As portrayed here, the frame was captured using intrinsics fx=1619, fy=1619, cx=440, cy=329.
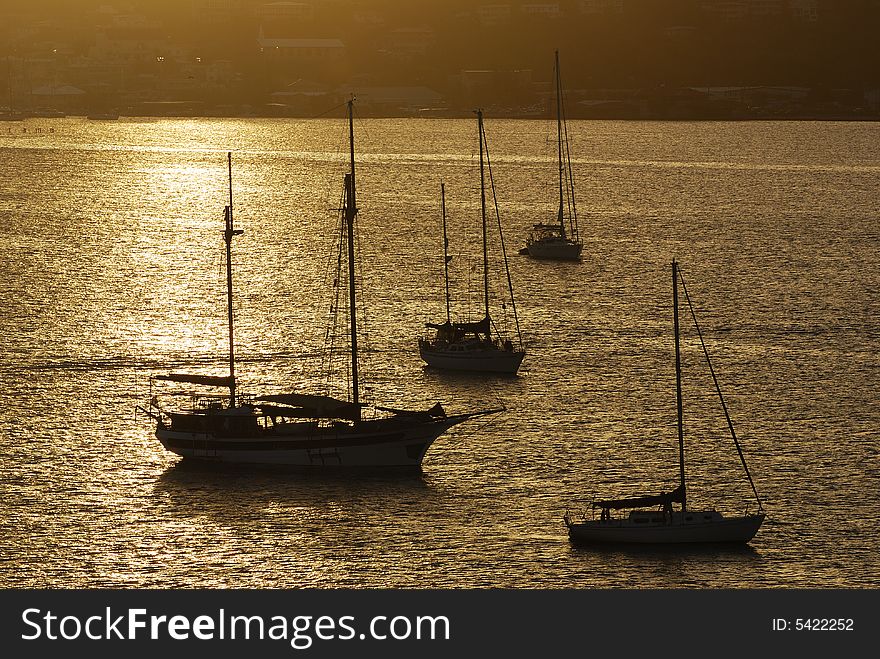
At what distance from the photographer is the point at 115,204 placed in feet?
560

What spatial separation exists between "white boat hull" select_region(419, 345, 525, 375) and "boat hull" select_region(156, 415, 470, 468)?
54.4ft

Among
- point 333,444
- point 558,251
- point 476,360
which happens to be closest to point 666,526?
point 333,444

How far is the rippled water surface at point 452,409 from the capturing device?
4959 cm

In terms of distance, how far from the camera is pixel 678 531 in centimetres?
5022

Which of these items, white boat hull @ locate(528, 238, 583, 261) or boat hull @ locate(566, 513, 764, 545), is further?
white boat hull @ locate(528, 238, 583, 261)

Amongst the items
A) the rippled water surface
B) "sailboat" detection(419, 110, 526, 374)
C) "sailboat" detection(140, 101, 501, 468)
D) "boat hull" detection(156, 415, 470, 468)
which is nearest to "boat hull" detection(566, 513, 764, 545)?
the rippled water surface

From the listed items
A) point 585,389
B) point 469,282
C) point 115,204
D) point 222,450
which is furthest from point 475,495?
point 115,204

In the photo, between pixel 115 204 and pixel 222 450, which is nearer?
pixel 222 450

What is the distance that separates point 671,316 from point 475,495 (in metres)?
40.1

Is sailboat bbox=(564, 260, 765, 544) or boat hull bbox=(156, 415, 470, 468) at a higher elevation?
boat hull bbox=(156, 415, 470, 468)

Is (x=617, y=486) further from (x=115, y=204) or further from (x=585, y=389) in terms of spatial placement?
(x=115, y=204)

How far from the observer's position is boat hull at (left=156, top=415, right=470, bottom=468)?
2282 inches

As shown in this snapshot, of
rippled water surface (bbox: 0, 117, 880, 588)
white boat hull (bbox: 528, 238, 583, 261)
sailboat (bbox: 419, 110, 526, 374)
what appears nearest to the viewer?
rippled water surface (bbox: 0, 117, 880, 588)

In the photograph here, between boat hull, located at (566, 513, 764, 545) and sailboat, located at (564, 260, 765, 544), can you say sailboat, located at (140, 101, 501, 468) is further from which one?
boat hull, located at (566, 513, 764, 545)
